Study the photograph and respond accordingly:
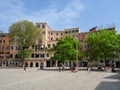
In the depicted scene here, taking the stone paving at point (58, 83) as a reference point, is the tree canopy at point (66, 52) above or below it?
above

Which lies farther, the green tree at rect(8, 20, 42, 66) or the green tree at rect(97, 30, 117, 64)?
the green tree at rect(8, 20, 42, 66)

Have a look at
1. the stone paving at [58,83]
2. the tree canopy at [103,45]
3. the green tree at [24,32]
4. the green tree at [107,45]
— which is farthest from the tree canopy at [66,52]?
the stone paving at [58,83]

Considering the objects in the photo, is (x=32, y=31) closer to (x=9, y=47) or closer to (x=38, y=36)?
(x=38, y=36)

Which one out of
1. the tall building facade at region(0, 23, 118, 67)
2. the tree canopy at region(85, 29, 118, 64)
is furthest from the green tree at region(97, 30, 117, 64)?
the tall building facade at region(0, 23, 118, 67)

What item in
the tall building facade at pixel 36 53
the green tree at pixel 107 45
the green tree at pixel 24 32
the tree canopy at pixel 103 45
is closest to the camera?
the green tree at pixel 107 45

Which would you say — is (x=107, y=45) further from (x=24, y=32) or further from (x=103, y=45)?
(x=24, y=32)

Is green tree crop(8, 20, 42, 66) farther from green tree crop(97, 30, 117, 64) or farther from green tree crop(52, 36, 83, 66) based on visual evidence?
green tree crop(97, 30, 117, 64)

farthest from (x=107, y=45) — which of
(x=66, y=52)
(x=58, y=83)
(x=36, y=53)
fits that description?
(x=36, y=53)

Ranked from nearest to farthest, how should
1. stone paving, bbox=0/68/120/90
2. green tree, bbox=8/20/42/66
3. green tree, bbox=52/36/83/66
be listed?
stone paving, bbox=0/68/120/90 < green tree, bbox=52/36/83/66 < green tree, bbox=8/20/42/66

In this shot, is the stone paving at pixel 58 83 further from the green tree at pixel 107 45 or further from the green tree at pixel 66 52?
the green tree at pixel 66 52

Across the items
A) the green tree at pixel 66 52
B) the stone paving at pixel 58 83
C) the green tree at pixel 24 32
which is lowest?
the stone paving at pixel 58 83

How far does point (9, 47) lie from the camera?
107 metres

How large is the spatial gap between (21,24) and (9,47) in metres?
29.7

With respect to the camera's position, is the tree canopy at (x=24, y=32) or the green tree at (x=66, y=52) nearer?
the green tree at (x=66, y=52)
